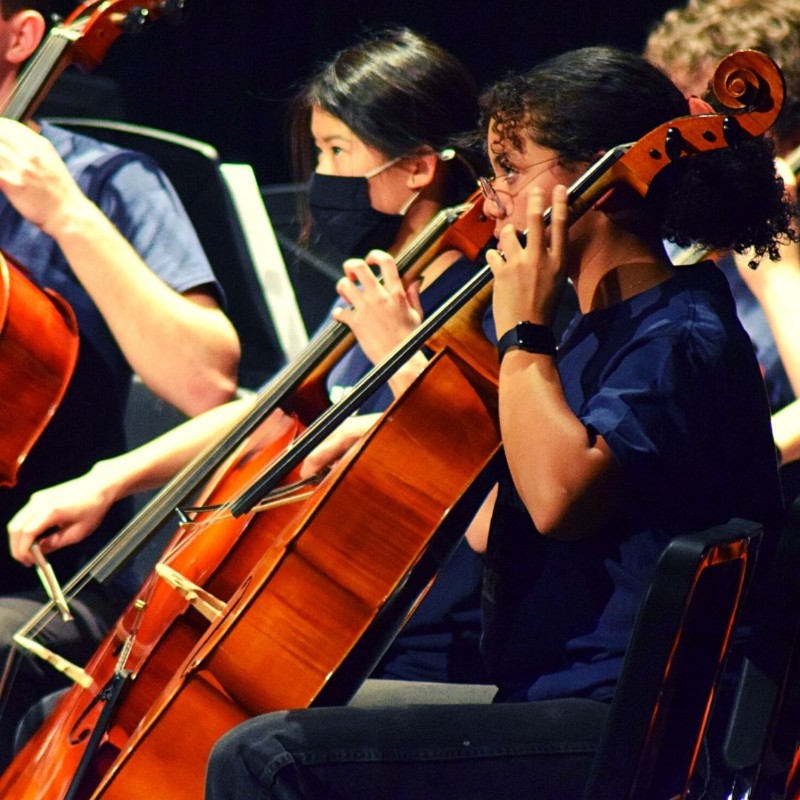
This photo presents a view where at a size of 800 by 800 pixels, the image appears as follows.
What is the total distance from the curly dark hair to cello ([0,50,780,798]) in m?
0.08

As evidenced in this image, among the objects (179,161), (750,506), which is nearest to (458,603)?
(750,506)

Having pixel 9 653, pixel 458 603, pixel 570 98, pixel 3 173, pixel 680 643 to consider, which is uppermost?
pixel 570 98

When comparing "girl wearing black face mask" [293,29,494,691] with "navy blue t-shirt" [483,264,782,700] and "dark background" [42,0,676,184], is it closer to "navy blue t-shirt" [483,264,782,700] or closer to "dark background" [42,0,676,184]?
"navy blue t-shirt" [483,264,782,700]

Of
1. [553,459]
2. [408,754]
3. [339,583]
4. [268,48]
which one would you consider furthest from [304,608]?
[268,48]

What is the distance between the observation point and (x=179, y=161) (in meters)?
2.43

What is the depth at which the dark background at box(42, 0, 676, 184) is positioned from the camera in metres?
3.14

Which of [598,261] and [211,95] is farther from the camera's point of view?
[211,95]

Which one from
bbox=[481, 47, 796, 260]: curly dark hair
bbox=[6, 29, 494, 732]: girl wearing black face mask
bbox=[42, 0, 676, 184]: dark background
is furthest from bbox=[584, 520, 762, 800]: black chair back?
bbox=[42, 0, 676, 184]: dark background

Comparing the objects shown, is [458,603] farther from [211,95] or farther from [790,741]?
[211,95]

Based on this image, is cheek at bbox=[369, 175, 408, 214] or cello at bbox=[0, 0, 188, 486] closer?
cello at bbox=[0, 0, 188, 486]

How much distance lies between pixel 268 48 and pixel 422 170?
1.48m

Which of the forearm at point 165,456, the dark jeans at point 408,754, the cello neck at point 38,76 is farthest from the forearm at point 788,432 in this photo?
the cello neck at point 38,76

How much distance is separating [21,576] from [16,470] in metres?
0.19

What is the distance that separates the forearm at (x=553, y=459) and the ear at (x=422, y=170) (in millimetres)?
770
